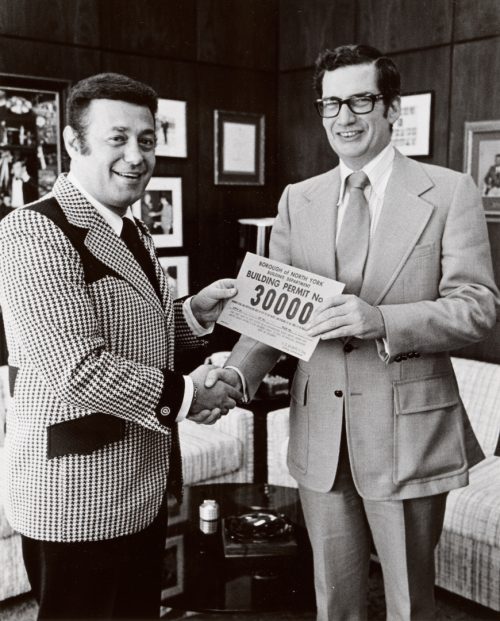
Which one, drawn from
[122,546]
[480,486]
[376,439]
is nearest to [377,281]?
[376,439]

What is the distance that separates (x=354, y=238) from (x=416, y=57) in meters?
2.56

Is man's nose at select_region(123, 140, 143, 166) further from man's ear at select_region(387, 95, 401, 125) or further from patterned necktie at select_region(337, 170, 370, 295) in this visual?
man's ear at select_region(387, 95, 401, 125)

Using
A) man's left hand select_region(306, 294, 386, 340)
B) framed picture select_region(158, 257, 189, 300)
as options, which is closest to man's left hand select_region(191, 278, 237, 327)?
man's left hand select_region(306, 294, 386, 340)

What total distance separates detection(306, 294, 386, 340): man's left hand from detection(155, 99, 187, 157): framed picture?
274 centimetres

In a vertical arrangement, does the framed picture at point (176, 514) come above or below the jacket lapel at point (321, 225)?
below

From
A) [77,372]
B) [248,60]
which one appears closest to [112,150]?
[77,372]

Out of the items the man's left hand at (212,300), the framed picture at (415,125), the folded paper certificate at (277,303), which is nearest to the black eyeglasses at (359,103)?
the folded paper certificate at (277,303)

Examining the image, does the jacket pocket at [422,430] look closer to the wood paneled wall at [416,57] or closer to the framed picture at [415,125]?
the wood paneled wall at [416,57]

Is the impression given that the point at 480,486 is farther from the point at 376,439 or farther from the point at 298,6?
the point at 298,6

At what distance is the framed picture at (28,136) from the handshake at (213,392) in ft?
6.96

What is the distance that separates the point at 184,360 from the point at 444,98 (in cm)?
250

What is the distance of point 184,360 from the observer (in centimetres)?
228

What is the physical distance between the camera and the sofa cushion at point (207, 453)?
3578 mm

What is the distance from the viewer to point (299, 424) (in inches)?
81.7
